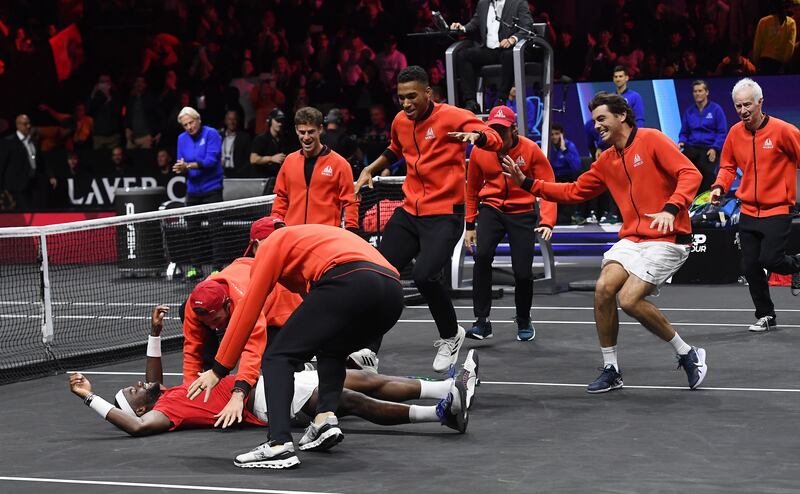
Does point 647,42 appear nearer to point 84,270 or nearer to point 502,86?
point 502,86

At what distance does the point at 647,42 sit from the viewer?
19.9 m

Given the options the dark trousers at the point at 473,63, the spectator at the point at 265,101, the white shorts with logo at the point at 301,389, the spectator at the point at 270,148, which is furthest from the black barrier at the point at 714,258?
the white shorts with logo at the point at 301,389

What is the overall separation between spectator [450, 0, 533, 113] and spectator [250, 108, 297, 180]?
109 inches

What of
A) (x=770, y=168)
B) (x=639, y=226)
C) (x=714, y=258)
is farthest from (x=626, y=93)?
(x=639, y=226)

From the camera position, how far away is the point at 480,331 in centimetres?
1136

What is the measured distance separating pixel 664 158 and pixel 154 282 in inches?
361

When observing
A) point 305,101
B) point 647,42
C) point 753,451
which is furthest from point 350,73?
point 753,451

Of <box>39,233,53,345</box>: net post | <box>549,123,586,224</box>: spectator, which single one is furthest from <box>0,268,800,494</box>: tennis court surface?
<box>549,123,586,224</box>: spectator

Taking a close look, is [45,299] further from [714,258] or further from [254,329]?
[714,258]

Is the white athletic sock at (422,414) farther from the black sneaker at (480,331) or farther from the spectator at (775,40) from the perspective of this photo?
the spectator at (775,40)

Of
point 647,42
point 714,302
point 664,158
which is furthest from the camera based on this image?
point 647,42

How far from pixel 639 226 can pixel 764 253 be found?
347 centimetres

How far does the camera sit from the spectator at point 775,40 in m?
18.2

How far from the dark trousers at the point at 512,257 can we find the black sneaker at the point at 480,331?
0.27 ft
